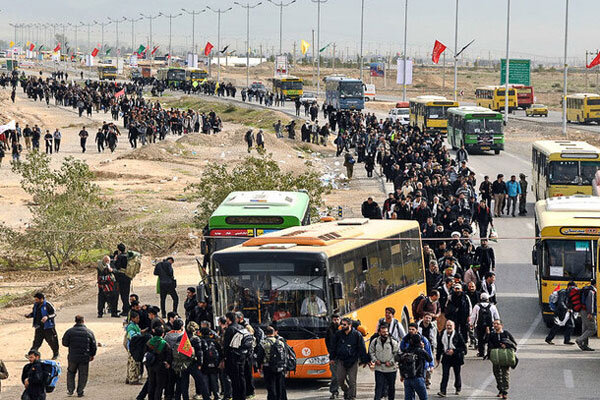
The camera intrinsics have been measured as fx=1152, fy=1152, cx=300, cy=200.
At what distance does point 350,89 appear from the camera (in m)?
82.9

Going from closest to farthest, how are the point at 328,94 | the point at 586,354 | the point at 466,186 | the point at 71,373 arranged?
the point at 71,373, the point at 586,354, the point at 466,186, the point at 328,94

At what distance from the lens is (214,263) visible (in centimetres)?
1759

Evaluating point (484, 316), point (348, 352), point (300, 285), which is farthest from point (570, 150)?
point (348, 352)

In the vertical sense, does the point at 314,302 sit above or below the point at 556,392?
above

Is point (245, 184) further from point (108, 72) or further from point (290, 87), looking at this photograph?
point (108, 72)

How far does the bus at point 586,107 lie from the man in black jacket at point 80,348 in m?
70.5

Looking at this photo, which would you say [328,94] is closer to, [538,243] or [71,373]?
[538,243]

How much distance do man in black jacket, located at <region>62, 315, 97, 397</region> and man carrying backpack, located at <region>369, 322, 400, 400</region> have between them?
443 centimetres

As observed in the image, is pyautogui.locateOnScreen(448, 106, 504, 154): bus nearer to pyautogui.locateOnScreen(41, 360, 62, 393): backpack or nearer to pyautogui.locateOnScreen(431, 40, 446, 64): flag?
pyautogui.locateOnScreen(431, 40, 446, 64): flag

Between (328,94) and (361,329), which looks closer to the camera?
(361,329)

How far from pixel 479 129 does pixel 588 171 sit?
22.0 meters

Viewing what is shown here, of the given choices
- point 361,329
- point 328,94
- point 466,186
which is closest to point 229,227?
point 361,329

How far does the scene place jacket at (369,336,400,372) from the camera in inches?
600

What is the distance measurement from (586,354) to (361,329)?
17.1ft
